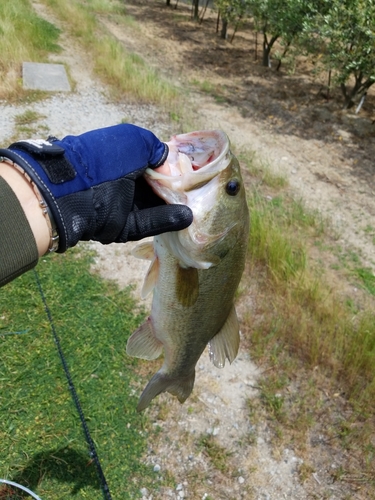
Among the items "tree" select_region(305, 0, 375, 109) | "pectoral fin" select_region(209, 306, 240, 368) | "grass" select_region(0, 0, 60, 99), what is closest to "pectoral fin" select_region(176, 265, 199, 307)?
"pectoral fin" select_region(209, 306, 240, 368)

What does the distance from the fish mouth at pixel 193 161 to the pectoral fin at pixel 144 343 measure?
909 mm

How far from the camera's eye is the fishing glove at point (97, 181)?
1.60 m

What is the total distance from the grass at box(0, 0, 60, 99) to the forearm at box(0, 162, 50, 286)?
799cm

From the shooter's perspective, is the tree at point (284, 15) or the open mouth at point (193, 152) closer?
the open mouth at point (193, 152)

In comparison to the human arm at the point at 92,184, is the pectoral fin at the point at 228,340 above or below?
below

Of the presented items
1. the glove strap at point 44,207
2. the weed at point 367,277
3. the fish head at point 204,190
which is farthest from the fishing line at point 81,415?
the weed at point 367,277

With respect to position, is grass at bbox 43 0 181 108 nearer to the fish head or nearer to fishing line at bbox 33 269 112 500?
fishing line at bbox 33 269 112 500

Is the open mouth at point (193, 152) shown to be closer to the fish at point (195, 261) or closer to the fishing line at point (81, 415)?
the fish at point (195, 261)

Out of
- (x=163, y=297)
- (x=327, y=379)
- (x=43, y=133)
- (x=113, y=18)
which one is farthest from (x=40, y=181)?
(x=113, y=18)

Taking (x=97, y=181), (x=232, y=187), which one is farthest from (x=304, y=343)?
(x=97, y=181)

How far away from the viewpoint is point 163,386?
96.7 inches

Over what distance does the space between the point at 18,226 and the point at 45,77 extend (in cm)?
955

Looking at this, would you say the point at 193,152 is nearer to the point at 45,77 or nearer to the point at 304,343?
the point at 304,343

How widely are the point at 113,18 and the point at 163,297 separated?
60.5 ft
